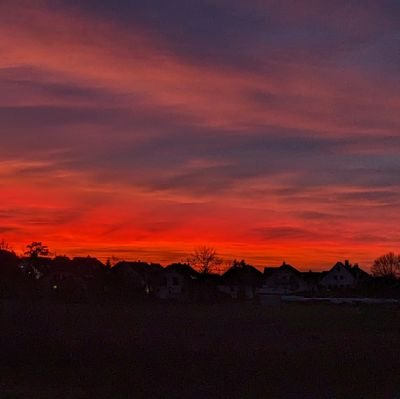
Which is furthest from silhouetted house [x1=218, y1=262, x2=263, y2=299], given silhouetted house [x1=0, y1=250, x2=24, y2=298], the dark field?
the dark field

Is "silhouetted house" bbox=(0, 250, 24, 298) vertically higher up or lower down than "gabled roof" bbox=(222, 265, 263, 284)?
lower down

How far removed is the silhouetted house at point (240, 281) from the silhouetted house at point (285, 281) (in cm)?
225

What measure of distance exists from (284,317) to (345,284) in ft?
287

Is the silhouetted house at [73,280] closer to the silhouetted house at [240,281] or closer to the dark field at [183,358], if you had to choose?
the silhouetted house at [240,281]

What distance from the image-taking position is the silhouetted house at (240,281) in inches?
4296

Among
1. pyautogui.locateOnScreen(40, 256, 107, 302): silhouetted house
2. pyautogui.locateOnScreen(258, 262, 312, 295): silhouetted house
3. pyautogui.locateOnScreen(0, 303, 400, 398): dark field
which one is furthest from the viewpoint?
pyautogui.locateOnScreen(258, 262, 312, 295): silhouetted house

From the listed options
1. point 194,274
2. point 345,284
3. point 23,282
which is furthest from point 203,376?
point 345,284

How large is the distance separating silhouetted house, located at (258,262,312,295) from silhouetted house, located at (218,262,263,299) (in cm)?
225

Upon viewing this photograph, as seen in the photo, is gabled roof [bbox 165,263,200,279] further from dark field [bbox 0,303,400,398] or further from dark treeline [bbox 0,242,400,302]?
dark field [bbox 0,303,400,398]

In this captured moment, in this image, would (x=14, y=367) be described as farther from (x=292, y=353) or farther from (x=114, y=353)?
(x=292, y=353)

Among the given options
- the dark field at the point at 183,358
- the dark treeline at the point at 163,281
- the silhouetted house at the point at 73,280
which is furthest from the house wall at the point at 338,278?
the dark field at the point at 183,358

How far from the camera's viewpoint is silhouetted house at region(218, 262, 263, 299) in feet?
358

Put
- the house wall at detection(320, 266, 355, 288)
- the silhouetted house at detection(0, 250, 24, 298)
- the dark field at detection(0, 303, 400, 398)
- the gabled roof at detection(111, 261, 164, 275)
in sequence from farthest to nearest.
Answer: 1. the house wall at detection(320, 266, 355, 288)
2. the gabled roof at detection(111, 261, 164, 275)
3. the silhouetted house at detection(0, 250, 24, 298)
4. the dark field at detection(0, 303, 400, 398)

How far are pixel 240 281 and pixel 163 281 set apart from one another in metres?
11.6
